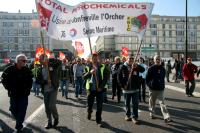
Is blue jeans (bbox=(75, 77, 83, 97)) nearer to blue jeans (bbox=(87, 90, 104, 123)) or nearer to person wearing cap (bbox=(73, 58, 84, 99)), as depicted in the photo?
person wearing cap (bbox=(73, 58, 84, 99))

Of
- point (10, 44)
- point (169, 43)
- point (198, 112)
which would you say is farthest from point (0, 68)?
point (169, 43)

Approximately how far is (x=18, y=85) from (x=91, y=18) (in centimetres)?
270

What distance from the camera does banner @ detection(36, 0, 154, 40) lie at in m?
9.05

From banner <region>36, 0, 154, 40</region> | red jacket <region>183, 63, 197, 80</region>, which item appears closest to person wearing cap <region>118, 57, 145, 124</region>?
banner <region>36, 0, 154, 40</region>

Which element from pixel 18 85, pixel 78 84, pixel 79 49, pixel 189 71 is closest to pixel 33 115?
pixel 18 85

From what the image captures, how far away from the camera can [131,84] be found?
370 inches

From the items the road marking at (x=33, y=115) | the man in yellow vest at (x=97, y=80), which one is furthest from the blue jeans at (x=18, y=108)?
the man in yellow vest at (x=97, y=80)

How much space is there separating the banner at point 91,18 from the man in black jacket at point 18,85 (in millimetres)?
1399

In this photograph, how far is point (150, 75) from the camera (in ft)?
32.0

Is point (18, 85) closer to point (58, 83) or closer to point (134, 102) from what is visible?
point (58, 83)

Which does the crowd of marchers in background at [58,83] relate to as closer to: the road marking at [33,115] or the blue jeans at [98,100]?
the blue jeans at [98,100]

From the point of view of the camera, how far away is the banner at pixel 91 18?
9055 mm

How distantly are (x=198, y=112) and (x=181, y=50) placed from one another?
113550 mm

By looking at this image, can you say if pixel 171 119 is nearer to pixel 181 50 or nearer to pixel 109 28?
pixel 109 28
